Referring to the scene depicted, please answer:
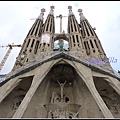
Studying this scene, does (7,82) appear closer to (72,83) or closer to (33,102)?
(33,102)

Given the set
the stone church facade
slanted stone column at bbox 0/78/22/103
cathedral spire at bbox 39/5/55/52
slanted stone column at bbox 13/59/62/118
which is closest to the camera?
slanted stone column at bbox 13/59/62/118

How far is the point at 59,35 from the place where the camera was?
28.1m

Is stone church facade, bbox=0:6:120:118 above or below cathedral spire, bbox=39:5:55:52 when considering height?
below

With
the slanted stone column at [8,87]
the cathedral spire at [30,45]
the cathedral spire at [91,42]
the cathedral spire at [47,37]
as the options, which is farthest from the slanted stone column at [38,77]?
the cathedral spire at [91,42]

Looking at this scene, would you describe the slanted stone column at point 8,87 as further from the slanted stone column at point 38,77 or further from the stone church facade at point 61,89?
the slanted stone column at point 38,77

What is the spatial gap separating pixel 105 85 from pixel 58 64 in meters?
4.12

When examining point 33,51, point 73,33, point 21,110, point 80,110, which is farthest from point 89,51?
point 21,110

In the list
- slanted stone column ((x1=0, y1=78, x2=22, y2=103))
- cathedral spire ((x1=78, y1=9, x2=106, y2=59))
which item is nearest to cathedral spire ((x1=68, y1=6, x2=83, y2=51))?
cathedral spire ((x1=78, y1=9, x2=106, y2=59))

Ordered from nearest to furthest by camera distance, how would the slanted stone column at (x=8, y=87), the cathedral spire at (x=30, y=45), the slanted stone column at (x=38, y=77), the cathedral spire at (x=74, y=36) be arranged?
the slanted stone column at (x=38, y=77)
the slanted stone column at (x=8, y=87)
the cathedral spire at (x=30, y=45)
the cathedral spire at (x=74, y=36)

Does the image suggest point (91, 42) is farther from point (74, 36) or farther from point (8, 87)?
point (8, 87)

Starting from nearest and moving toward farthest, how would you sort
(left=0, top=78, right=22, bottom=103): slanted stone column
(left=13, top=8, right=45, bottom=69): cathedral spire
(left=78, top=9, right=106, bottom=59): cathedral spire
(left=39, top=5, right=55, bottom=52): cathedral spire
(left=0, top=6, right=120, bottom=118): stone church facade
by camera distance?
(left=0, top=78, right=22, bottom=103): slanted stone column
(left=0, top=6, right=120, bottom=118): stone church facade
(left=13, top=8, right=45, bottom=69): cathedral spire
(left=78, top=9, right=106, bottom=59): cathedral spire
(left=39, top=5, right=55, bottom=52): cathedral spire

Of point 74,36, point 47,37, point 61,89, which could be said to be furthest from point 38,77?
point 74,36

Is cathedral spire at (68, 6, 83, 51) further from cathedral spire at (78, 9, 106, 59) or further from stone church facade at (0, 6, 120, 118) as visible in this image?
stone church facade at (0, 6, 120, 118)

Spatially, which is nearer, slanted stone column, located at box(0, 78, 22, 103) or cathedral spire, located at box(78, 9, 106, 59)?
slanted stone column, located at box(0, 78, 22, 103)
